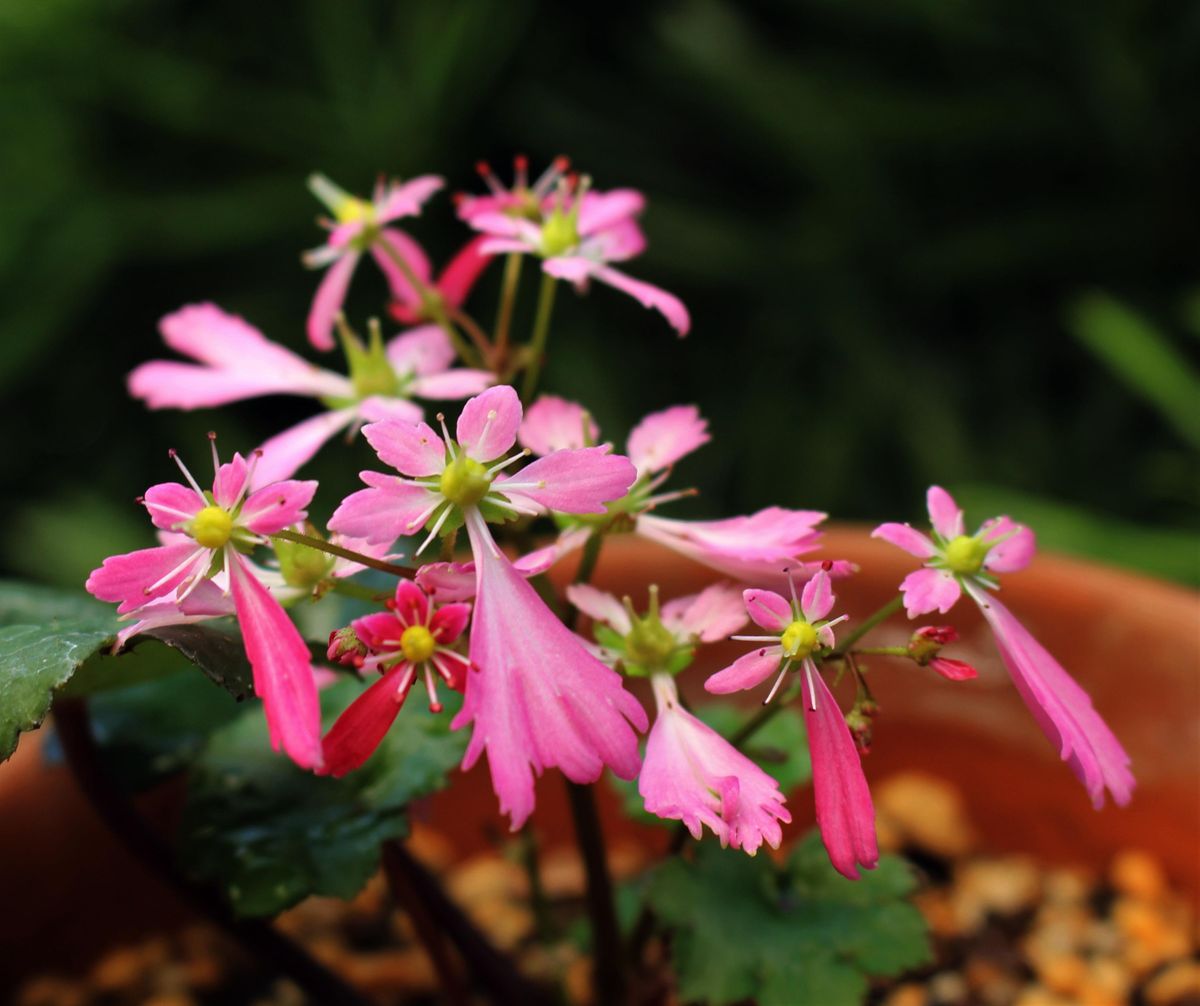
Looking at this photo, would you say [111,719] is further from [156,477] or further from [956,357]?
[956,357]

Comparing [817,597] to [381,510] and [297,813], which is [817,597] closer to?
[381,510]

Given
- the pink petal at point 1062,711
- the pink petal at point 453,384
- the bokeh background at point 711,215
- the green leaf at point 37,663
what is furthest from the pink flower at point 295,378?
the bokeh background at point 711,215

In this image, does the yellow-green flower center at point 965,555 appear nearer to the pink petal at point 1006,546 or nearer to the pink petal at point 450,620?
the pink petal at point 1006,546

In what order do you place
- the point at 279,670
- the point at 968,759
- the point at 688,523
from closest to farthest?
the point at 279,670, the point at 688,523, the point at 968,759

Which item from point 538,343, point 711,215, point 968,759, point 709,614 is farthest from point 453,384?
point 711,215

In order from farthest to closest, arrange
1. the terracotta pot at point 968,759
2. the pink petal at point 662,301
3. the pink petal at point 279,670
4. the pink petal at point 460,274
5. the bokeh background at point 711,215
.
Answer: the bokeh background at point 711,215 → the terracotta pot at point 968,759 → the pink petal at point 460,274 → the pink petal at point 662,301 → the pink petal at point 279,670
